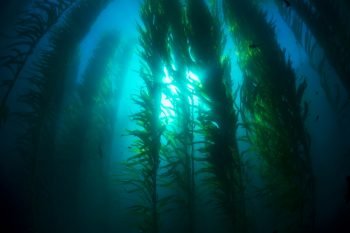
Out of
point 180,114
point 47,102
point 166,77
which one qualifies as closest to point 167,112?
point 180,114

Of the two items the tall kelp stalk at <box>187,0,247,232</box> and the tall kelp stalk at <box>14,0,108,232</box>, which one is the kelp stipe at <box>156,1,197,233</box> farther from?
the tall kelp stalk at <box>14,0,108,232</box>

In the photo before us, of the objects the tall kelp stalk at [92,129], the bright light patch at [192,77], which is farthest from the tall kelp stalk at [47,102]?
the bright light patch at [192,77]

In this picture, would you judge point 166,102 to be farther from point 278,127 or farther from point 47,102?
point 47,102

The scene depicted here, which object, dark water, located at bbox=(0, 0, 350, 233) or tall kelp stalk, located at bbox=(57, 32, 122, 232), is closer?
dark water, located at bbox=(0, 0, 350, 233)

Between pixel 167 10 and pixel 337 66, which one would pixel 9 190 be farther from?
pixel 337 66

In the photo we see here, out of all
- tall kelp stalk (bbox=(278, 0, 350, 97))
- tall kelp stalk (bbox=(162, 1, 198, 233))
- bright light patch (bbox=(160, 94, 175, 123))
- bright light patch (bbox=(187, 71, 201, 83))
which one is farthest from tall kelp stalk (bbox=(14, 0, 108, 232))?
tall kelp stalk (bbox=(278, 0, 350, 97))

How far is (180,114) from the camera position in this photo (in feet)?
12.3

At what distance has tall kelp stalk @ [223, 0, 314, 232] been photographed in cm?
371

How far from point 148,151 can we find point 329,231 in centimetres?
387

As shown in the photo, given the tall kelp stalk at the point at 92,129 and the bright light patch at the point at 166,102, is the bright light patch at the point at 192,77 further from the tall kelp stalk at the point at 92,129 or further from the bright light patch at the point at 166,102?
the tall kelp stalk at the point at 92,129

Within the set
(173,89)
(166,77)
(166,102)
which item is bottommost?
(166,102)

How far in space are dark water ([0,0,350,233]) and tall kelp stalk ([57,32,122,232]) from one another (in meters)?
0.03

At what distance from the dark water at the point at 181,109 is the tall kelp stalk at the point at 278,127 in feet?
0.05

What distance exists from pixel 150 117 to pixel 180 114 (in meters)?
0.44
